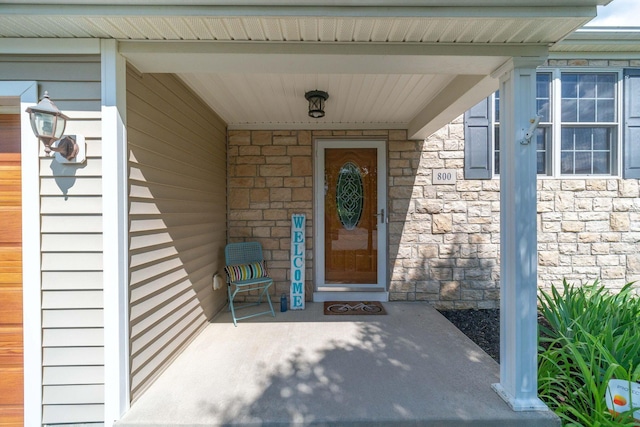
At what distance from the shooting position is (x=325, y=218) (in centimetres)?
385

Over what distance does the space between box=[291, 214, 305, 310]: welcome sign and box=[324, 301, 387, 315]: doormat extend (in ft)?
1.19

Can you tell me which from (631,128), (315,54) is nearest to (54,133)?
(315,54)

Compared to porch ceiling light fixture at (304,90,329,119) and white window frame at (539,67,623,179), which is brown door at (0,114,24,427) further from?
white window frame at (539,67,623,179)

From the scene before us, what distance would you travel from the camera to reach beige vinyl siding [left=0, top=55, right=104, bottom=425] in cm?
173

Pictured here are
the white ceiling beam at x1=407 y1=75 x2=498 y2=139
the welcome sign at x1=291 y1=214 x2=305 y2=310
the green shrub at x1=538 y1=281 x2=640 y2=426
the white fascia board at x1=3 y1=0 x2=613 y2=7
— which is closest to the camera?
the white fascia board at x1=3 y1=0 x2=613 y2=7

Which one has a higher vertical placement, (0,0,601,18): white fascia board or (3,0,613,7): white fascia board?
(3,0,613,7): white fascia board

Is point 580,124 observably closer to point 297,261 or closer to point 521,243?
point 521,243

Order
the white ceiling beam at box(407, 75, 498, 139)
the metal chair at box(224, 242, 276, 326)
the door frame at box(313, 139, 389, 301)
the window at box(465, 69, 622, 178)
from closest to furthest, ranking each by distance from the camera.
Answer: the white ceiling beam at box(407, 75, 498, 139), the metal chair at box(224, 242, 276, 326), the window at box(465, 69, 622, 178), the door frame at box(313, 139, 389, 301)

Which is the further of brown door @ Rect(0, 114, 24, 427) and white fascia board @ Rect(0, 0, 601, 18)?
brown door @ Rect(0, 114, 24, 427)

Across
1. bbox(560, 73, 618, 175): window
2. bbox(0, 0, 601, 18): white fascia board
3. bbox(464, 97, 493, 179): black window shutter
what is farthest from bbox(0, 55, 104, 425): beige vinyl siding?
bbox(560, 73, 618, 175): window

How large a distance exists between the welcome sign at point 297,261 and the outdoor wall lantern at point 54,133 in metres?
2.25

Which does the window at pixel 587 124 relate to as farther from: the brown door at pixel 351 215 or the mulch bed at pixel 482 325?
the brown door at pixel 351 215

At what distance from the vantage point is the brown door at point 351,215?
150 inches

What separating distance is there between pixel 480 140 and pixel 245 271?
3.25 m
